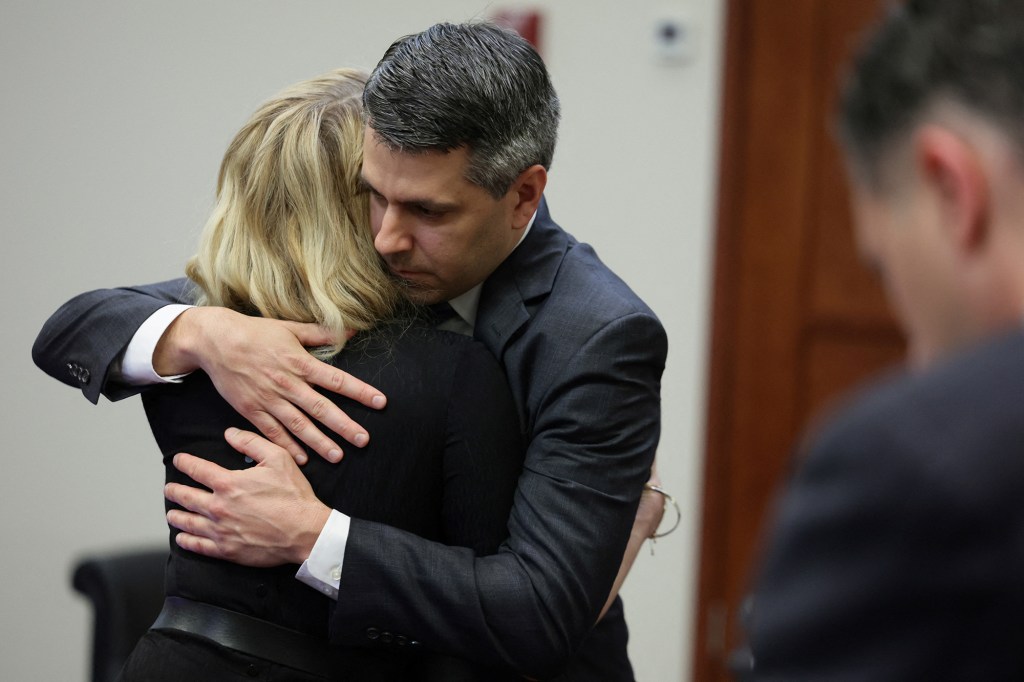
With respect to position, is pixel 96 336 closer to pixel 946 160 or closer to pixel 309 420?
pixel 309 420

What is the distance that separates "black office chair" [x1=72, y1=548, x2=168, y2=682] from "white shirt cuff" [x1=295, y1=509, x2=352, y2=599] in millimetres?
1271

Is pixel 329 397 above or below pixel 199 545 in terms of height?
above

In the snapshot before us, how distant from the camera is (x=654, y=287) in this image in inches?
138

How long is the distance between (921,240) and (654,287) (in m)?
2.75

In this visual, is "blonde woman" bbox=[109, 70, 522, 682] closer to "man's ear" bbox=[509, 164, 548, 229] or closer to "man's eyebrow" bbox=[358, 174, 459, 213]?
"man's eyebrow" bbox=[358, 174, 459, 213]

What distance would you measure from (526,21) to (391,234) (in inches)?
84.5

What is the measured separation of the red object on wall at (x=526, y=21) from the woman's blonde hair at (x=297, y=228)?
205cm

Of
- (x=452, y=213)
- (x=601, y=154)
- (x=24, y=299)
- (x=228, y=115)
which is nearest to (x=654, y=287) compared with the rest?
(x=601, y=154)

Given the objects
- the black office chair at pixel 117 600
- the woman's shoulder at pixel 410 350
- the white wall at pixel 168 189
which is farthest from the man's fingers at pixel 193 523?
the white wall at pixel 168 189

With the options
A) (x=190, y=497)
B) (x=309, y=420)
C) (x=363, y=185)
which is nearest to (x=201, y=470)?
(x=190, y=497)

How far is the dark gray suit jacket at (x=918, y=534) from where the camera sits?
64cm

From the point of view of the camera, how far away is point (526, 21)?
11.4 feet

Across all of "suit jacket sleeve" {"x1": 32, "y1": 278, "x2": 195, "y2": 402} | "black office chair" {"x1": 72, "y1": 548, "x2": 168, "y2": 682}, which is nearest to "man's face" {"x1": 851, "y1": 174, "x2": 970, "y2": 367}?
"suit jacket sleeve" {"x1": 32, "y1": 278, "x2": 195, "y2": 402}

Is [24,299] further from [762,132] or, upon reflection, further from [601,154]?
[762,132]
